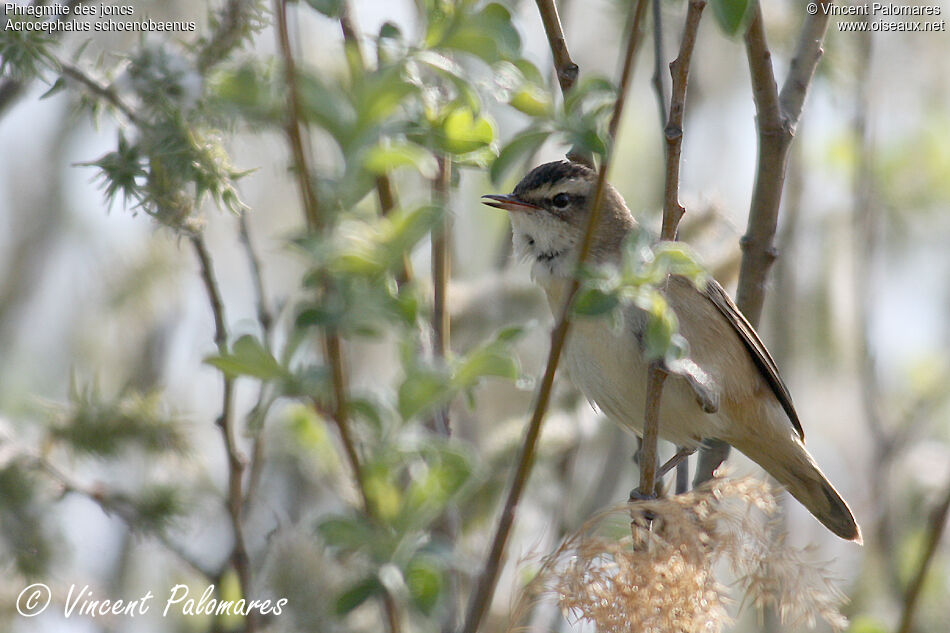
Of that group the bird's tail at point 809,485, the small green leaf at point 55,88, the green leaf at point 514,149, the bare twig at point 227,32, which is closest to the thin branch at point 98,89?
the small green leaf at point 55,88

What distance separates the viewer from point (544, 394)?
47.1 inches

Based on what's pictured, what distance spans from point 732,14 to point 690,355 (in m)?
1.85

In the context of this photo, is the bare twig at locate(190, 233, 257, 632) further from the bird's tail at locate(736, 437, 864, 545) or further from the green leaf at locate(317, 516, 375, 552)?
the bird's tail at locate(736, 437, 864, 545)

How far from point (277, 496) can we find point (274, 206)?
1.76 meters

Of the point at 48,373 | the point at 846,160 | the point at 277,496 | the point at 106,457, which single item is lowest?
the point at 277,496

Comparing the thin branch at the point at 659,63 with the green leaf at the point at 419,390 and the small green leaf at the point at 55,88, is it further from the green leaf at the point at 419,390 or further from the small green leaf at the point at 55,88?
the green leaf at the point at 419,390

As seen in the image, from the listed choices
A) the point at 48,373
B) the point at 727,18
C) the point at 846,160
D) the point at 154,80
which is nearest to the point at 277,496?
the point at 48,373

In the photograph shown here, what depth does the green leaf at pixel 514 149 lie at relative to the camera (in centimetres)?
122

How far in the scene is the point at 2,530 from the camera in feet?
8.96

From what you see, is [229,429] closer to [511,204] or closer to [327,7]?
[511,204]

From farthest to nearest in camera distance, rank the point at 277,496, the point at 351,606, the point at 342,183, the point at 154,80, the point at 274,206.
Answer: the point at 274,206, the point at 277,496, the point at 154,80, the point at 351,606, the point at 342,183

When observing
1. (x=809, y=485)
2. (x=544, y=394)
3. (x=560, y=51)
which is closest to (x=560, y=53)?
(x=560, y=51)

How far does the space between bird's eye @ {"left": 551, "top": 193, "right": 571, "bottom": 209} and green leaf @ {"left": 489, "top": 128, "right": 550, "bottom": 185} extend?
1.76 meters

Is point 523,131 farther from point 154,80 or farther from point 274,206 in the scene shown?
point 274,206
